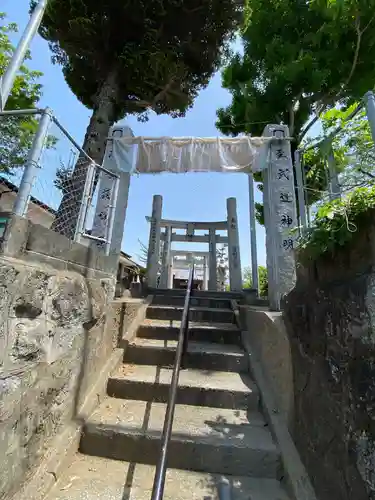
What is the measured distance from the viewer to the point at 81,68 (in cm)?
643

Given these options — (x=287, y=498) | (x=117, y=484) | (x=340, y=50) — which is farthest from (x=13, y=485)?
(x=340, y=50)

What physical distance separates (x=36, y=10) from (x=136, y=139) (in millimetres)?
1929

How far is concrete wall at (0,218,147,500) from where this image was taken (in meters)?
1.35

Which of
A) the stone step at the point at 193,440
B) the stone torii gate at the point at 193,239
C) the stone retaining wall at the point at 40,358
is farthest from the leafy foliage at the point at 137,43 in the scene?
the stone step at the point at 193,440

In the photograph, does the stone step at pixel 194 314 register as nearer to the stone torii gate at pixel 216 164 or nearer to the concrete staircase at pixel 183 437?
the stone torii gate at pixel 216 164

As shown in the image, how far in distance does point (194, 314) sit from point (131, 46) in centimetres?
606

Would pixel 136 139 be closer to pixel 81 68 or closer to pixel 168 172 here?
pixel 168 172

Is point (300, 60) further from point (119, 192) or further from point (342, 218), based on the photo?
point (342, 218)

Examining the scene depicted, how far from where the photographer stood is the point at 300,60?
18.2 feet

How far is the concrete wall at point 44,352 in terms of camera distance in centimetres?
135

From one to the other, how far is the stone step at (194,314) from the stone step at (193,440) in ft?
5.87

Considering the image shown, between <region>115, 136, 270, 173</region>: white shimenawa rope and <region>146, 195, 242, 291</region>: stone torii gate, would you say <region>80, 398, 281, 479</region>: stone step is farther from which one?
<region>146, 195, 242, 291</region>: stone torii gate

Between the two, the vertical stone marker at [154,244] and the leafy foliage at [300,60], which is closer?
the leafy foliage at [300,60]

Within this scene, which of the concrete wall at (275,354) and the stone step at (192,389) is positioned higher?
the concrete wall at (275,354)
